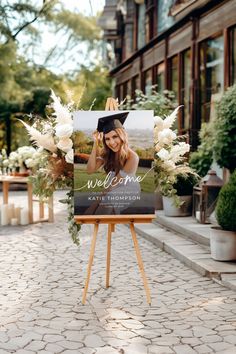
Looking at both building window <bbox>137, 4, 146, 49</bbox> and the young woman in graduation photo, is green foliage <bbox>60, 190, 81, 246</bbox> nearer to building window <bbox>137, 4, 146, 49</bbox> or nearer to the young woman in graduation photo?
the young woman in graduation photo

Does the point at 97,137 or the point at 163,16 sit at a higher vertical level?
the point at 163,16

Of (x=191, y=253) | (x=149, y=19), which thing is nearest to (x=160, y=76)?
(x=149, y=19)

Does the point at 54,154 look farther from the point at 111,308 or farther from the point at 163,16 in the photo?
the point at 163,16

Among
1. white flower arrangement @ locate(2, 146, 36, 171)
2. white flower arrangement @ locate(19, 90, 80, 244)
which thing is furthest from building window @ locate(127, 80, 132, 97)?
white flower arrangement @ locate(19, 90, 80, 244)

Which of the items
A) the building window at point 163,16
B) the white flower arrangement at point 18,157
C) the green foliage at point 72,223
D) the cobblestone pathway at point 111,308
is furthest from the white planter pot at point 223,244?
the building window at point 163,16

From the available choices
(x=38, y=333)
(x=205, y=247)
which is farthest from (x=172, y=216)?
(x=38, y=333)

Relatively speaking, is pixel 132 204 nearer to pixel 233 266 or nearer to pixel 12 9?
pixel 233 266

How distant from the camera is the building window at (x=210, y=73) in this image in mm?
12938

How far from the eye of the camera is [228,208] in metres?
7.50

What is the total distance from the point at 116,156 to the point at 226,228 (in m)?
2.31

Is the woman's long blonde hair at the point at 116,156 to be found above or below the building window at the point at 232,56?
below

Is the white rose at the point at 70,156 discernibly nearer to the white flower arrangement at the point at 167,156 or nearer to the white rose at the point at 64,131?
the white rose at the point at 64,131

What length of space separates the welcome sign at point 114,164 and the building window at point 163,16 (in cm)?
1180

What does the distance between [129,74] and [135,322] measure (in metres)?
17.9
